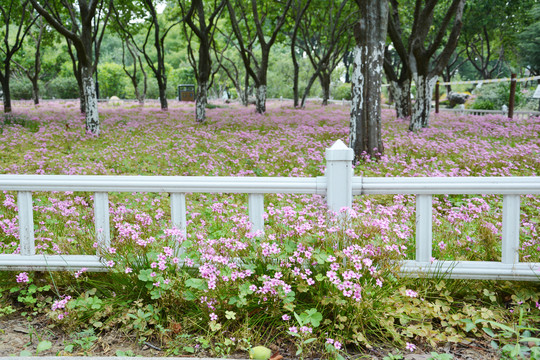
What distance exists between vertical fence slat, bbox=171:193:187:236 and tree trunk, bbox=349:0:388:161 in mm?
5753

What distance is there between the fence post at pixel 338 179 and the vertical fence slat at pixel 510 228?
48.4 inches

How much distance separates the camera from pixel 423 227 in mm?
3545

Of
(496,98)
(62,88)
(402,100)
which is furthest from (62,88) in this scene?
(496,98)

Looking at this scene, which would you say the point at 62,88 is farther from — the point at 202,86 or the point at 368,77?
the point at 368,77

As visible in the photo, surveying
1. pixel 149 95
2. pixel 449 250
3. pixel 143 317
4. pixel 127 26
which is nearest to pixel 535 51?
pixel 127 26

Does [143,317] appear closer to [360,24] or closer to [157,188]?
[157,188]

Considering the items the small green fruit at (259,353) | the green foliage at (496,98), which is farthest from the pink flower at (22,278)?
the green foliage at (496,98)

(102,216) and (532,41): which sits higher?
(532,41)

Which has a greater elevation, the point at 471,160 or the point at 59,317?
the point at 471,160

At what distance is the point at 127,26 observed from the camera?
2577 cm

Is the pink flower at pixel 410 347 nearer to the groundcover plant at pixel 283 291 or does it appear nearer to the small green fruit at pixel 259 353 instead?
the groundcover plant at pixel 283 291

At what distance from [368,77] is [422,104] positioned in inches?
237

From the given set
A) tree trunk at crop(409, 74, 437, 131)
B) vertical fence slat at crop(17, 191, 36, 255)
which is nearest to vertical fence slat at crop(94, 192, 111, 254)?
vertical fence slat at crop(17, 191, 36, 255)

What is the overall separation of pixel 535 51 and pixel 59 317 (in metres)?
34.7
